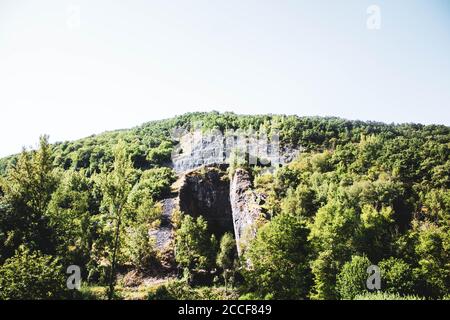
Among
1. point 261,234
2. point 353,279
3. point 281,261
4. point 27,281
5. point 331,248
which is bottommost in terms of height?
point 353,279

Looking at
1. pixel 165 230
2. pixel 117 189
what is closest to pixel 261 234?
pixel 117 189

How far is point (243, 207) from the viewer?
159 ft

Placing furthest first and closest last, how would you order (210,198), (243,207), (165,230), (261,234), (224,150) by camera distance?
(224,150) < (210,198) < (165,230) < (243,207) < (261,234)

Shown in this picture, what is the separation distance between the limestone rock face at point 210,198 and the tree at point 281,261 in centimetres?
2627

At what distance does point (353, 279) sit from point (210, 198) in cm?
3570

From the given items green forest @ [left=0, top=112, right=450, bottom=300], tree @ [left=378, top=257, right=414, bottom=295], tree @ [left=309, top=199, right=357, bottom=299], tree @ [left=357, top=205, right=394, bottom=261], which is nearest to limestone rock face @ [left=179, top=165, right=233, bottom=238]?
green forest @ [left=0, top=112, right=450, bottom=300]

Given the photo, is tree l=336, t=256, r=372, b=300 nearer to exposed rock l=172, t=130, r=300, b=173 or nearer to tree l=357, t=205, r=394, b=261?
tree l=357, t=205, r=394, b=261

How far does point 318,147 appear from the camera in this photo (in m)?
80.8

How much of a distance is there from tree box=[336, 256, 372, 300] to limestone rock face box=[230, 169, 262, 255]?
13651mm

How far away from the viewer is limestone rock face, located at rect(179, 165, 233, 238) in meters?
56.8

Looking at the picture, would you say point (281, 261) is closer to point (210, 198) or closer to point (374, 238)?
point (374, 238)

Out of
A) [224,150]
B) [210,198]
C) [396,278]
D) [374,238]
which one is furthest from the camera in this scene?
[224,150]
